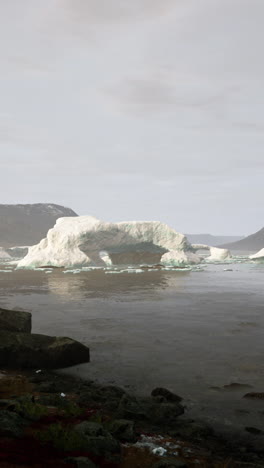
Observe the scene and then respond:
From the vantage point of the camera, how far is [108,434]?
4398 mm

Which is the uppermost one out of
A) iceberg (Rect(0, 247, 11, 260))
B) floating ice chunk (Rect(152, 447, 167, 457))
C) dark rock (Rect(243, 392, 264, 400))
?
iceberg (Rect(0, 247, 11, 260))

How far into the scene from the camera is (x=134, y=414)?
18.5ft

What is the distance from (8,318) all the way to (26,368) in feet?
6.62

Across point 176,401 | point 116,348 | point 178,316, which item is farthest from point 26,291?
point 176,401

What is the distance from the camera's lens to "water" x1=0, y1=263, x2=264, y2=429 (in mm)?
6844

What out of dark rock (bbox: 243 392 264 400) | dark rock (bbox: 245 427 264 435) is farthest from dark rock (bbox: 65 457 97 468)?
dark rock (bbox: 243 392 264 400)

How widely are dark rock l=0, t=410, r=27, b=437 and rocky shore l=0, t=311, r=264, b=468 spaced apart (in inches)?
0.4

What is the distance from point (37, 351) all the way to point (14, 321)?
1.85 meters

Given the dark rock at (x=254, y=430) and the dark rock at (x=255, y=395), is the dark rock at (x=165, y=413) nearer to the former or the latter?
the dark rock at (x=254, y=430)

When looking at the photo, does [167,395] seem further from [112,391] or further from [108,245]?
[108,245]

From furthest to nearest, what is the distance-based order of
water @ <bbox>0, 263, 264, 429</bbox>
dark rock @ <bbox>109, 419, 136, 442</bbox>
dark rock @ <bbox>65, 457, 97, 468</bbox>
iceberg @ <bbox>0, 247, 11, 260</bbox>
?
iceberg @ <bbox>0, 247, 11, 260</bbox>
water @ <bbox>0, 263, 264, 429</bbox>
dark rock @ <bbox>109, 419, 136, 442</bbox>
dark rock @ <bbox>65, 457, 97, 468</bbox>

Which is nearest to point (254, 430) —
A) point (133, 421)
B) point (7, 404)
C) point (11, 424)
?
point (133, 421)

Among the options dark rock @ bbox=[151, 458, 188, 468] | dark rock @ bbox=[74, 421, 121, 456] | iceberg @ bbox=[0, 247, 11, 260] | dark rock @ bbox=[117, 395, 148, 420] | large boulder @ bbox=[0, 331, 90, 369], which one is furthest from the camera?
iceberg @ bbox=[0, 247, 11, 260]

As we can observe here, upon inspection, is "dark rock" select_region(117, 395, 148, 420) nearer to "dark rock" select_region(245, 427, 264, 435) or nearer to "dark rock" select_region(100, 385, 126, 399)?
"dark rock" select_region(100, 385, 126, 399)
